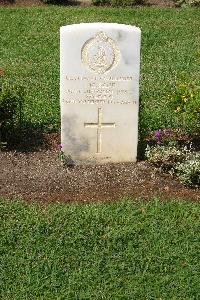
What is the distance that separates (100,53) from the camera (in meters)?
6.85

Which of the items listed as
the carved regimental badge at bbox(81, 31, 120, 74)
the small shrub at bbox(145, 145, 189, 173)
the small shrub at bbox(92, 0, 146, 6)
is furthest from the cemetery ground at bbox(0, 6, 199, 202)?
the carved regimental badge at bbox(81, 31, 120, 74)

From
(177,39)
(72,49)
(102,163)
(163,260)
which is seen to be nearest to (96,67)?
(72,49)

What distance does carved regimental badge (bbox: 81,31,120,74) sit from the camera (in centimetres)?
682

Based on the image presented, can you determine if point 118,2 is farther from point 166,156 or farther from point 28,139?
point 166,156

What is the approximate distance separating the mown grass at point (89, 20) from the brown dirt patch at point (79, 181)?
0.87 meters

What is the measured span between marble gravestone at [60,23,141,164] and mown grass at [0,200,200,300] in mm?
965

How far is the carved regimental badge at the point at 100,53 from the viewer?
6.82 m

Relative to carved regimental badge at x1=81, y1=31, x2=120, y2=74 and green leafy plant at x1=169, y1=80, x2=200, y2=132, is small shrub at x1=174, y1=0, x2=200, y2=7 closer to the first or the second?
green leafy plant at x1=169, y1=80, x2=200, y2=132

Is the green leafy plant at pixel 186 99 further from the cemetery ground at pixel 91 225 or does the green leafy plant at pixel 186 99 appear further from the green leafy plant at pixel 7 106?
the green leafy plant at pixel 7 106

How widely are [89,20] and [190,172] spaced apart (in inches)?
340

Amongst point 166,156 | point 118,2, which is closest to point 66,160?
point 166,156

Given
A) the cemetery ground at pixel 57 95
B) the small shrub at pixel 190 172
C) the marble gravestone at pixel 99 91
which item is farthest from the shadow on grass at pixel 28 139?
the small shrub at pixel 190 172

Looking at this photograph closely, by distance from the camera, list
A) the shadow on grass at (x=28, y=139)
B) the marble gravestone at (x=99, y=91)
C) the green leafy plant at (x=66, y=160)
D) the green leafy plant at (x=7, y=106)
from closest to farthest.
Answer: the marble gravestone at (x=99, y=91) → the green leafy plant at (x=66, y=160) → the green leafy plant at (x=7, y=106) → the shadow on grass at (x=28, y=139)

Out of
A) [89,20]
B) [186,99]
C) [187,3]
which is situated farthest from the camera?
[187,3]
